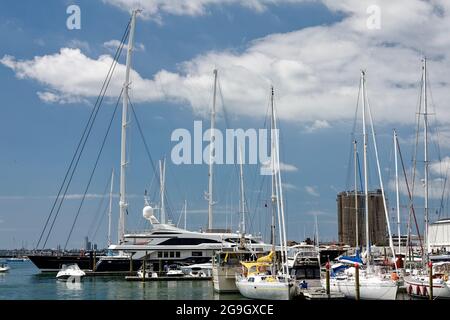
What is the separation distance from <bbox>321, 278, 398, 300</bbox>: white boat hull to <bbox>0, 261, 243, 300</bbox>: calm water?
8080 mm

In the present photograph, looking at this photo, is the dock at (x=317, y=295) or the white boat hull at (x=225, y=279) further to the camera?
the white boat hull at (x=225, y=279)

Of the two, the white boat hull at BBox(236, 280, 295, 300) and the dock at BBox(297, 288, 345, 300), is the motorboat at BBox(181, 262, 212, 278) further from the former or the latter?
the dock at BBox(297, 288, 345, 300)

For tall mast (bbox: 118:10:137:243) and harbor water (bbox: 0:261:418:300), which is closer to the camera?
harbor water (bbox: 0:261:418:300)

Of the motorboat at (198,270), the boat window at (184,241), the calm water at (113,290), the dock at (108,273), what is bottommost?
the calm water at (113,290)

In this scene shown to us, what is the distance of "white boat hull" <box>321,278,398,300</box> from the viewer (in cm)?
4091

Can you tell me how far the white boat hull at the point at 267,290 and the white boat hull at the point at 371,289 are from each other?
418 cm

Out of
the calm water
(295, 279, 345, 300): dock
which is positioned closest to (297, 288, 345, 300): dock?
(295, 279, 345, 300): dock

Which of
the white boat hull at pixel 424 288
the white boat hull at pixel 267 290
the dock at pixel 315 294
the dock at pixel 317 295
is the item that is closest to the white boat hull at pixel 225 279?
the white boat hull at pixel 267 290

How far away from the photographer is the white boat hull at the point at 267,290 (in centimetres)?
4059

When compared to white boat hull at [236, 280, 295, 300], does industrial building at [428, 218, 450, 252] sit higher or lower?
higher

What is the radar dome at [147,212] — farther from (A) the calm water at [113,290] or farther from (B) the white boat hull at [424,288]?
(B) the white boat hull at [424,288]

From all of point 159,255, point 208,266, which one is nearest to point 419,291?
point 208,266

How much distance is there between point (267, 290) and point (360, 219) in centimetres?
5740
